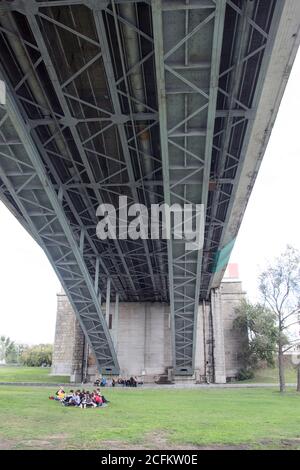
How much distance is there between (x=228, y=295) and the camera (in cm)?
4688

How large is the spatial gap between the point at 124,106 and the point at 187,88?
129 inches

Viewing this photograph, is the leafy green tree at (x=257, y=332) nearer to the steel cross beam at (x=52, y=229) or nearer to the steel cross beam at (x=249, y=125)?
the steel cross beam at (x=52, y=229)

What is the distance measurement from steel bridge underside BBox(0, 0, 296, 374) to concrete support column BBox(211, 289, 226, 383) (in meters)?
15.0

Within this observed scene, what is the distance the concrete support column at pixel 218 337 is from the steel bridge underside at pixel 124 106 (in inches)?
592

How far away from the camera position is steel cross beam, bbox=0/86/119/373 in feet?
58.4

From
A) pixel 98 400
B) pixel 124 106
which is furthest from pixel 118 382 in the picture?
pixel 124 106

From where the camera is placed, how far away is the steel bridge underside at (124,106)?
12367mm

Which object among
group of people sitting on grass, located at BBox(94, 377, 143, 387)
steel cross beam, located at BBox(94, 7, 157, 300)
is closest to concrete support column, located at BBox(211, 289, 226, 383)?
group of people sitting on grass, located at BBox(94, 377, 143, 387)

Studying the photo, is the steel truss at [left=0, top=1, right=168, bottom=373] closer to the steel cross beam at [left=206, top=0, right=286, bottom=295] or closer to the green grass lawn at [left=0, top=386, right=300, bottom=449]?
the steel cross beam at [left=206, top=0, right=286, bottom=295]

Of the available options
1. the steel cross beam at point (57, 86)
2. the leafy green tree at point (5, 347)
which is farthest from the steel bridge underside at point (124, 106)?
the leafy green tree at point (5, 347)

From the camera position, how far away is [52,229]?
23.7 metres
